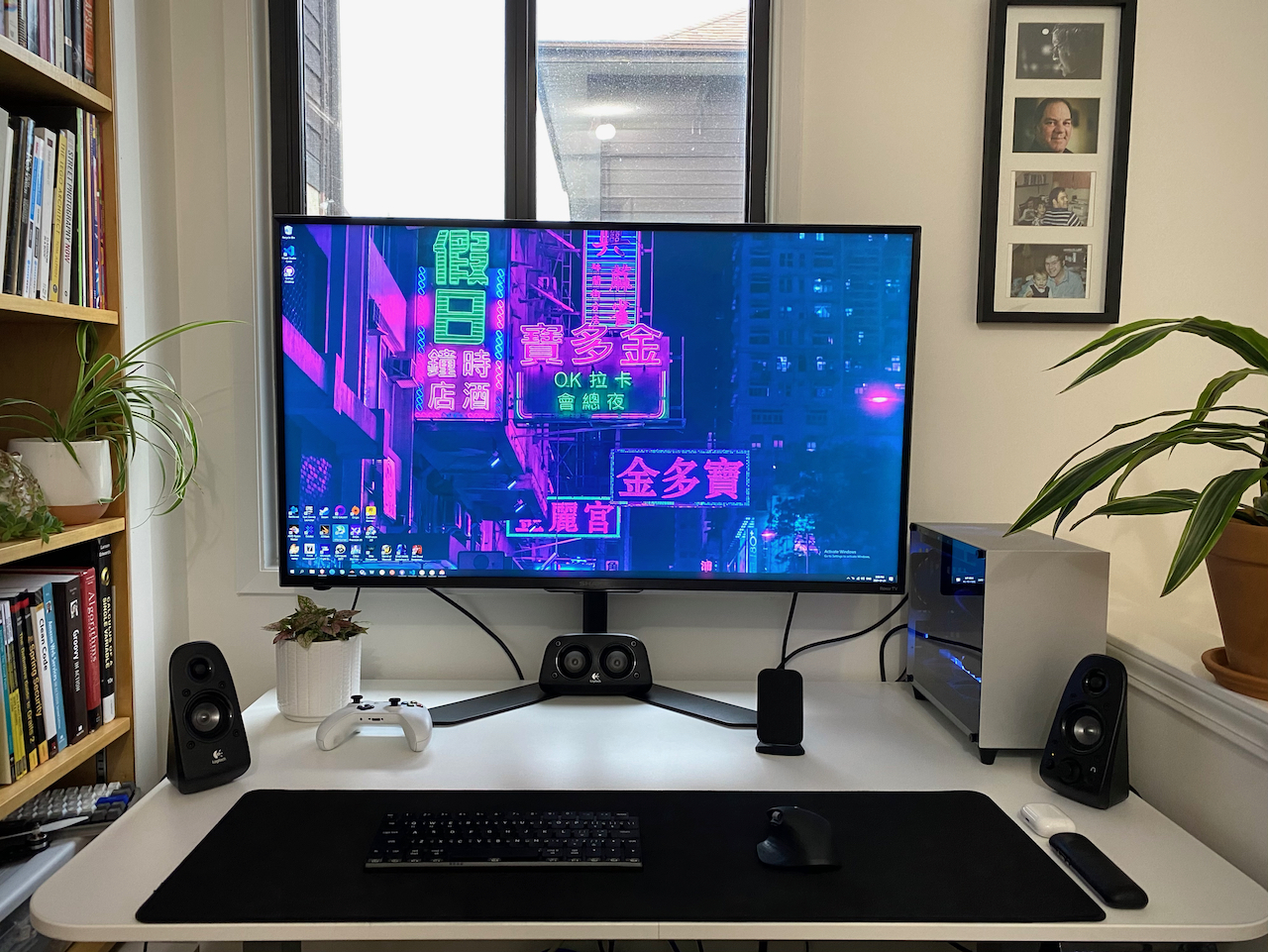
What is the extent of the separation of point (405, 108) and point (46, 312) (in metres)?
0.80

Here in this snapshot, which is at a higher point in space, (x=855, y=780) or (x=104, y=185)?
(x=104, y=185)

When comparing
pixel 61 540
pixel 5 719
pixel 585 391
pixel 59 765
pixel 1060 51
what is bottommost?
pixel 59 765

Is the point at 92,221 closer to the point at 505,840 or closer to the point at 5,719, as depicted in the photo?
the point at 5,719

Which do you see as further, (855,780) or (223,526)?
(223,526)

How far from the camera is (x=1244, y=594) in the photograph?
1.01 m

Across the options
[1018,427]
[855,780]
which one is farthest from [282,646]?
[1018,427]

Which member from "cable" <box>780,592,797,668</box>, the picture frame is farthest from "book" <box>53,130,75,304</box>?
the picture frame

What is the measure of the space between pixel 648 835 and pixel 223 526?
1083 millimetres

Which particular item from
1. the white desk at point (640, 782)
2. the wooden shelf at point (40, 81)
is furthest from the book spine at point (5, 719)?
the wooden shelf at point (40, 81)

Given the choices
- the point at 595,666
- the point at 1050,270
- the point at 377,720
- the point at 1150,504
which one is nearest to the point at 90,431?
the point at 377,720

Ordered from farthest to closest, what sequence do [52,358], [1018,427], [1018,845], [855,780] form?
1. [1018,427]
2. [52,358]
3. [855,780]
4. [1018,845]

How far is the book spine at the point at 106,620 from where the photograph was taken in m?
1.32

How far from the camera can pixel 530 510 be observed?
138 cm

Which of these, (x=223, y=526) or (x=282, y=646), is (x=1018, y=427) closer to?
(x=282, y=646)
